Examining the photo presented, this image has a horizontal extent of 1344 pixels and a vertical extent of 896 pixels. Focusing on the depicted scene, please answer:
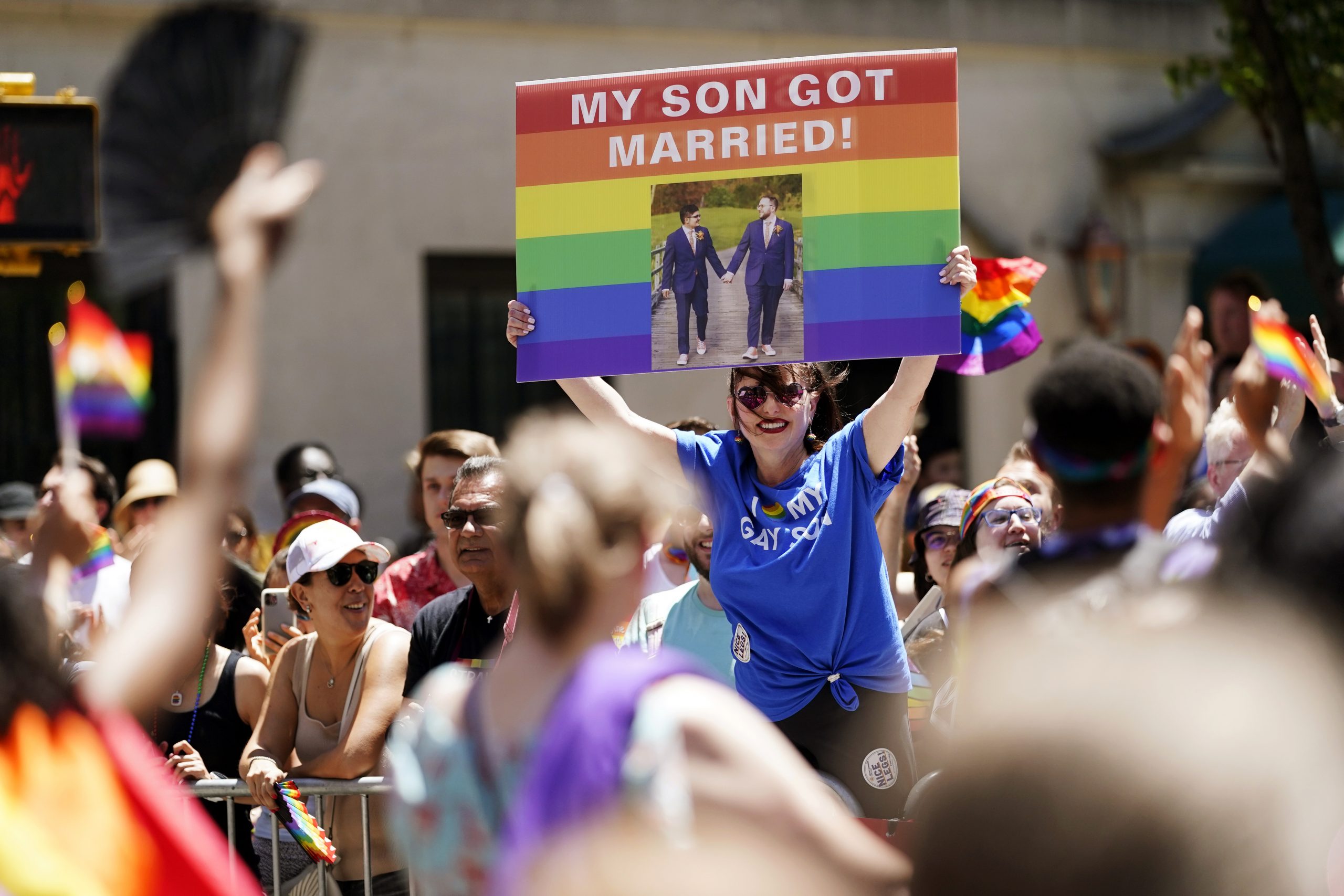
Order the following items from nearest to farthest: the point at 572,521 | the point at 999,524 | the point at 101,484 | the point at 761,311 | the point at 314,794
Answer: the point at 572,521 < the point at 761,311 < the point at 314,794 < the point at 999,524 < the point at 101,484

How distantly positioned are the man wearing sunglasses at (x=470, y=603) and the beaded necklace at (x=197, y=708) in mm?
716

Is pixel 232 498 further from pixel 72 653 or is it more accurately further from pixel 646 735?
pixel 72 653

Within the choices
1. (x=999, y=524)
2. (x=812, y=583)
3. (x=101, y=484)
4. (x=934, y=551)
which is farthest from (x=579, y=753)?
(x=101, y=484)

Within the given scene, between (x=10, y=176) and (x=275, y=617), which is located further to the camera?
(x=275, y=617)

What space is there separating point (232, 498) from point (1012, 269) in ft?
12.1

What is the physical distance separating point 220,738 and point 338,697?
48cm

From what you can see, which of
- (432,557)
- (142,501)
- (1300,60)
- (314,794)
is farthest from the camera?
(1300,60)

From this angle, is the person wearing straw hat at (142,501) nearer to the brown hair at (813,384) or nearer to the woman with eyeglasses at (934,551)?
the woman with eyeglasses at (934,551)

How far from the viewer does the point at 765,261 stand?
4184 millimetres

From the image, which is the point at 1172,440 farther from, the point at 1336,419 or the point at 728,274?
the point at 728,274

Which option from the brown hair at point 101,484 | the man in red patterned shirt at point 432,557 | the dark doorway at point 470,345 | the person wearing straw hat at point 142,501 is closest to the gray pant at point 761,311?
the man in red patterned shirt at point 432,557

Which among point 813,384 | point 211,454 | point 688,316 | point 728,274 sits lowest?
point 211,454

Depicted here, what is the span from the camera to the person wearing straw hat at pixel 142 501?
6.74m

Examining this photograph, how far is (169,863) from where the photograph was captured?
213 cm
